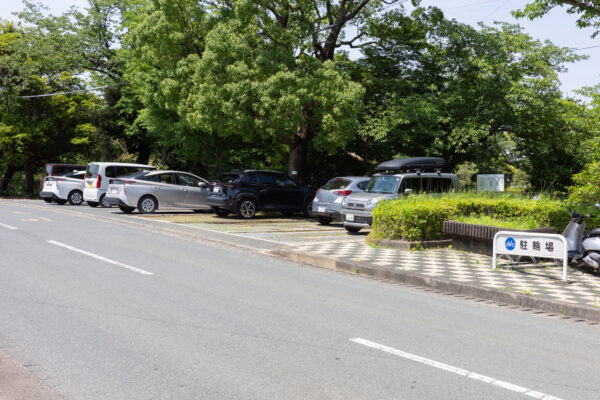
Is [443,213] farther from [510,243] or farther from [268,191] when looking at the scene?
[268,191]

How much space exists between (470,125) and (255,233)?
12499 mm

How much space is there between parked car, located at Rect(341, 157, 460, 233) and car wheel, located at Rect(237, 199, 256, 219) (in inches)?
209

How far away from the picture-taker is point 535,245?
902 centimetres

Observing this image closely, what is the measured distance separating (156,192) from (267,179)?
436 cm

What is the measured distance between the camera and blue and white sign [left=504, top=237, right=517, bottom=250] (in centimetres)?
A: 938

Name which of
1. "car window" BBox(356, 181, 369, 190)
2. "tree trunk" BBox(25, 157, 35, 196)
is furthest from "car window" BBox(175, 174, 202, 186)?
"tree trunk" BBox(25, 157, 35, 196)

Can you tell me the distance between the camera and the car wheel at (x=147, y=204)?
69.8 feet

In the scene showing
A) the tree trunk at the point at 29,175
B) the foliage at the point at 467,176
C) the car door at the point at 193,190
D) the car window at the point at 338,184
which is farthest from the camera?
the tree trunk at the point at 29,175

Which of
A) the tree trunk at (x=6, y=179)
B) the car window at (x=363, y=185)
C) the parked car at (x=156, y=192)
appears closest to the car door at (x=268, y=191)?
the parked car at (x=156, y=192)

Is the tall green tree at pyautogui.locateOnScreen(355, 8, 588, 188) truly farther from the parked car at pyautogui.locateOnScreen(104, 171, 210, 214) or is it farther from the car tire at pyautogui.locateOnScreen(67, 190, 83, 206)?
the car tire at pyautogui.locateOnScreen(67, 190, 83, 206)

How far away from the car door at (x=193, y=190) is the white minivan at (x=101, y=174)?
267cm

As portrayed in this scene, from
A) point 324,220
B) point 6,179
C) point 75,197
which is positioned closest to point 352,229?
point 324,220

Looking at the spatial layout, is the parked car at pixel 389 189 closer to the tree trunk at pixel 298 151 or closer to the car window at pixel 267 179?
the car window at pixel 267 179

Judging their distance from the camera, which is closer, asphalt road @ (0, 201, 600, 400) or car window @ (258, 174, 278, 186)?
asphalt road @ (0, 201, 600, 400)
